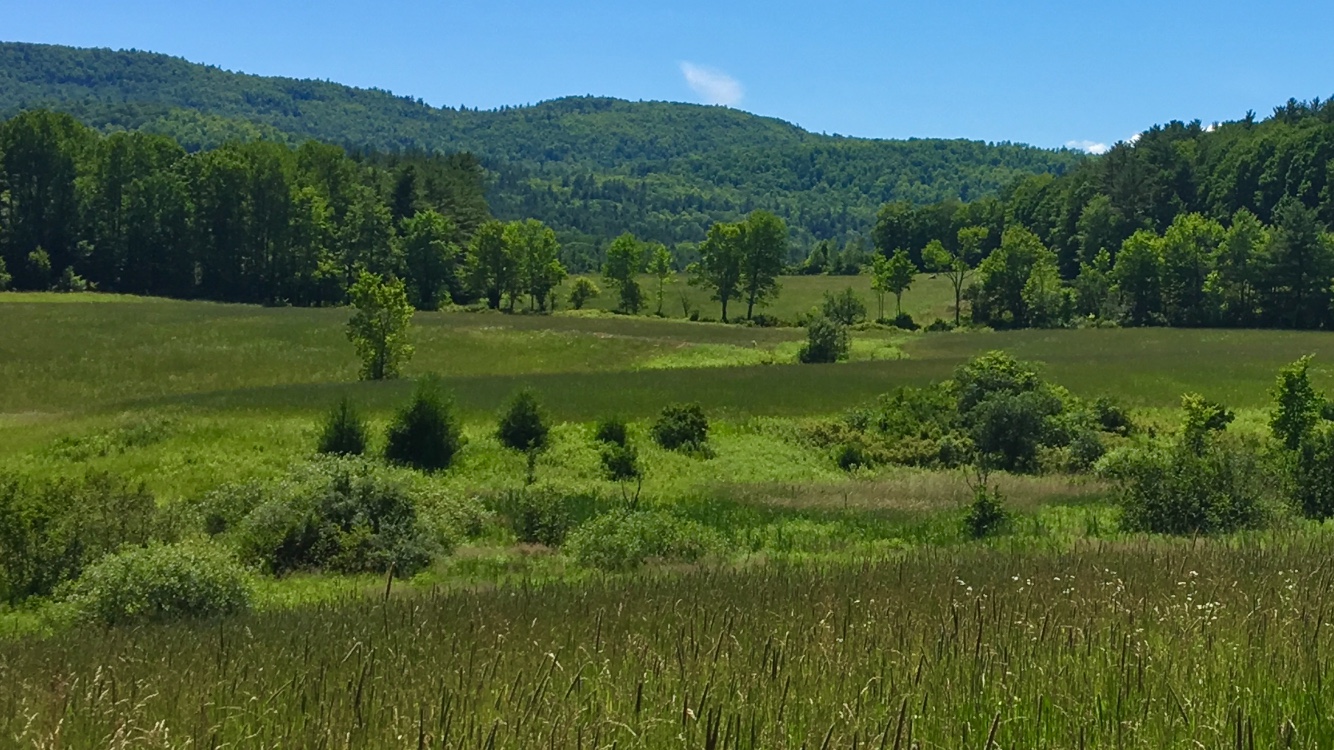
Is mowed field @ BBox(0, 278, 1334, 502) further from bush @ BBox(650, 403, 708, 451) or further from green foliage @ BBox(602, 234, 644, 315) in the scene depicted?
green foliage @ BBox(602, 234, 644, 315)

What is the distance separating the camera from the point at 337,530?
20609 millimetres

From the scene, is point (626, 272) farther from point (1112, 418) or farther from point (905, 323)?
point (1112, 418)

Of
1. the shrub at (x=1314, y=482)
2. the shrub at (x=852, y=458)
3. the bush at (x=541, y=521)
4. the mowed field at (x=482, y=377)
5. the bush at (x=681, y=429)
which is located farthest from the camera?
the bush at (x=681, y=429)

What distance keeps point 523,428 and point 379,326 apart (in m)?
18.9

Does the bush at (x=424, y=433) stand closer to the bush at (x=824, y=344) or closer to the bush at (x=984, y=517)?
the bush at (x=984, y=517)

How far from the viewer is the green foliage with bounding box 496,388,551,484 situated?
120ft

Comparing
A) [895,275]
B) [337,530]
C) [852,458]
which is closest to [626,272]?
[895,275]

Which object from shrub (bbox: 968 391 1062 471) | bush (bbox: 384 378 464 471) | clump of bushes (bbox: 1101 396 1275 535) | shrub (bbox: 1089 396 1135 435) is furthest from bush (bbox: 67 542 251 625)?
shrub (bbox: 1089 396 1135 435)

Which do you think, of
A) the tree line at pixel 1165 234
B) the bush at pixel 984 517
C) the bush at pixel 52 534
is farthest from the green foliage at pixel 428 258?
the bush at pixel 984 517

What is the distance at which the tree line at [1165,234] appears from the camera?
97500 millimetres

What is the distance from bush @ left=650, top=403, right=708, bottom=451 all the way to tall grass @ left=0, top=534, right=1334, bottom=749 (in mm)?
28827

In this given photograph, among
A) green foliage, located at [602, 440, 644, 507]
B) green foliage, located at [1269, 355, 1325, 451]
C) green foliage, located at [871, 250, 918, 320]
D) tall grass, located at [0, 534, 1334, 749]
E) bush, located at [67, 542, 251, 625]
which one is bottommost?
green foliage, located at [602, 440, 644, 507]

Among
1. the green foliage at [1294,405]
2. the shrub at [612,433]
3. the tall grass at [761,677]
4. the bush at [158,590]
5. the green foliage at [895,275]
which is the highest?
the green foliage at [895,275]

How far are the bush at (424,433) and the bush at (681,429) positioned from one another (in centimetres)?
780
